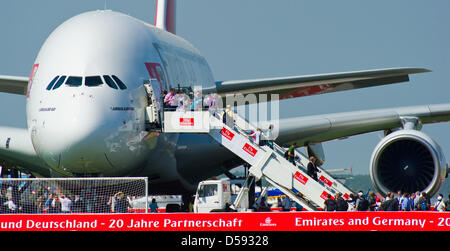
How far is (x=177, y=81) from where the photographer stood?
2145 centimetres

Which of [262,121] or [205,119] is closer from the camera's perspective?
[205,119]

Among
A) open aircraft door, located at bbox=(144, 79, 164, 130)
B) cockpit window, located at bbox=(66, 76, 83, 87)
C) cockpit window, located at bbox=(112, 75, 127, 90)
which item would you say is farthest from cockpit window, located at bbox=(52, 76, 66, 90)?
open aircraft door, located at bbox=(144, 79, 164, 130)

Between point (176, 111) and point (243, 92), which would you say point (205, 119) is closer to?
point (176, 111)

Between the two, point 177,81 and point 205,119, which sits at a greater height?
point 177,81

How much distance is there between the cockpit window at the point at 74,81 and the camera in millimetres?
17625

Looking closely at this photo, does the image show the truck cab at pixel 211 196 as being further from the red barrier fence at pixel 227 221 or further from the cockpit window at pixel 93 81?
the red barrier fence at pixel 227 221

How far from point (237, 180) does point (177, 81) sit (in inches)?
126

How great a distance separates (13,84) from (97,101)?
537 cm

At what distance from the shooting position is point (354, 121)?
80.9ft

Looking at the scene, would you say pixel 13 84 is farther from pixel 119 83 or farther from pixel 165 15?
pixel 165 15

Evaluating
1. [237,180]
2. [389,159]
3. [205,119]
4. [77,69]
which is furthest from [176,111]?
[389,159]

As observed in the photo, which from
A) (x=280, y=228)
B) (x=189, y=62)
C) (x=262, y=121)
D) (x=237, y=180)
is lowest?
(x=280, y=228)

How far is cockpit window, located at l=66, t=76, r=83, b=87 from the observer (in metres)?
17.6

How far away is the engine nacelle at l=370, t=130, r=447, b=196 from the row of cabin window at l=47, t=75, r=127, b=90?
25.5ft
